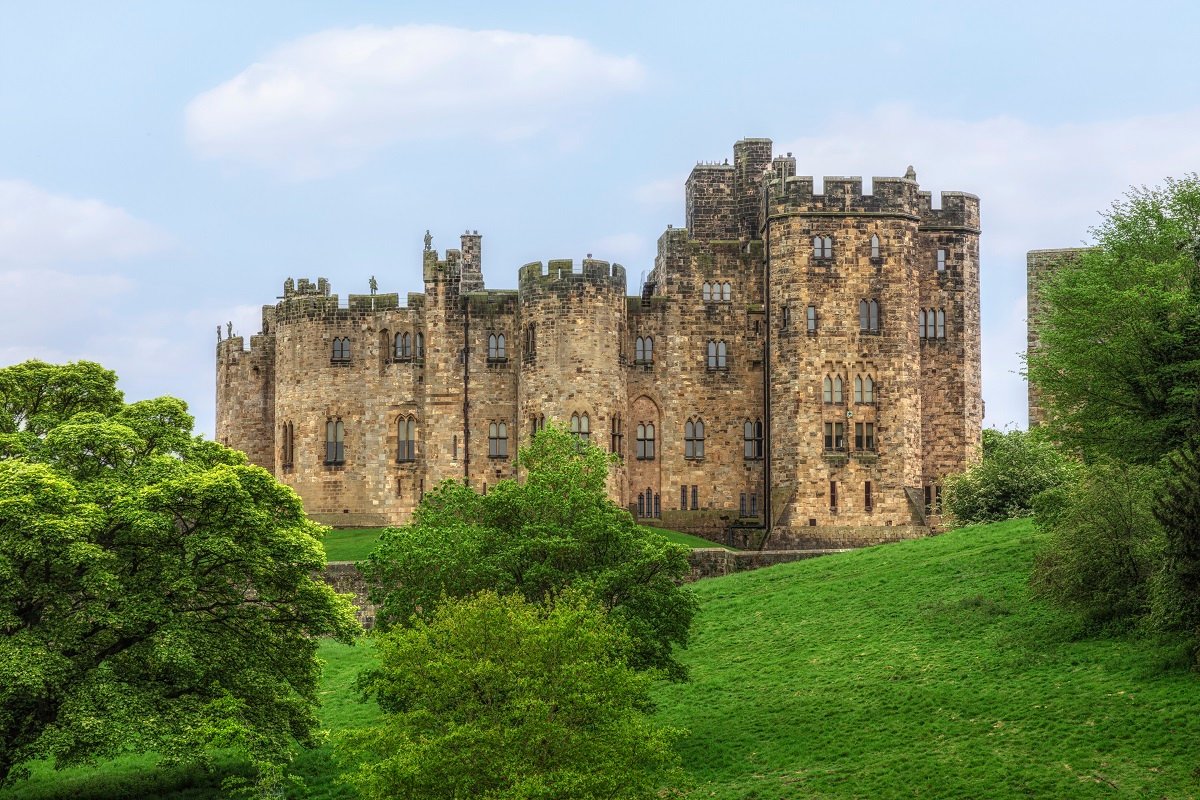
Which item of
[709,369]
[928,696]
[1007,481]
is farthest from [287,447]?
[928,696]

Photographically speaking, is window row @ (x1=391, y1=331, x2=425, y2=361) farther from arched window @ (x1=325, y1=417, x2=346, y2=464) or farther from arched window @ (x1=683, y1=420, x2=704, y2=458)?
arched window @ (x1=683, y1=420, x2=704, y2=458)

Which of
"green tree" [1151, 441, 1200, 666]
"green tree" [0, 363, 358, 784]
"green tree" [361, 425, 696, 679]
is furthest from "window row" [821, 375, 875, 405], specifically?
"green tree" [0, 363, 358, 784]

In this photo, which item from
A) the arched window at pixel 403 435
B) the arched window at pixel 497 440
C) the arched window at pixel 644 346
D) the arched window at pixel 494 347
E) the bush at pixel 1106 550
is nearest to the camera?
the bush at pixel 1106 550

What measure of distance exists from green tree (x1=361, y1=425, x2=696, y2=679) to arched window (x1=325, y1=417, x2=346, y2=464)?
1461 inches

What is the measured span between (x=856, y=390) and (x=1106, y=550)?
3058 centimetres

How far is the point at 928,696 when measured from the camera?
5456 centimetres

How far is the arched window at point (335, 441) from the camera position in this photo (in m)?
92.6

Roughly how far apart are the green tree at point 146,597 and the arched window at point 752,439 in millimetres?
40799

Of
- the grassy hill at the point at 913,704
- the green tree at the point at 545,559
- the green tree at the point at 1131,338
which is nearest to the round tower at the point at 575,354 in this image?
the grassy hill at the point at 913,704

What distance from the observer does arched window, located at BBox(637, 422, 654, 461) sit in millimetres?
90062

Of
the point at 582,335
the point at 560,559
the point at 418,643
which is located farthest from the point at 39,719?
the point at 582,335

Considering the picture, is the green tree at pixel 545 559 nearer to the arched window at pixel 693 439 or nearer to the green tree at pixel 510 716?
the green tree at pixel 510 716

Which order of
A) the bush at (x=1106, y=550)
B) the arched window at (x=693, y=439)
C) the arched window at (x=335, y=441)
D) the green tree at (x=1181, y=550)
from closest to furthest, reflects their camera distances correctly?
the green tree at (x=1181, y=550) < the bush at (x=1106, y=550) < the arched window at (x=693, y=439) < the arched window at (x=335, y=441)

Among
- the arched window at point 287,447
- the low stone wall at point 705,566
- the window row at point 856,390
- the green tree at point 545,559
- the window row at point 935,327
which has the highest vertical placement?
the window row at point 935,327
